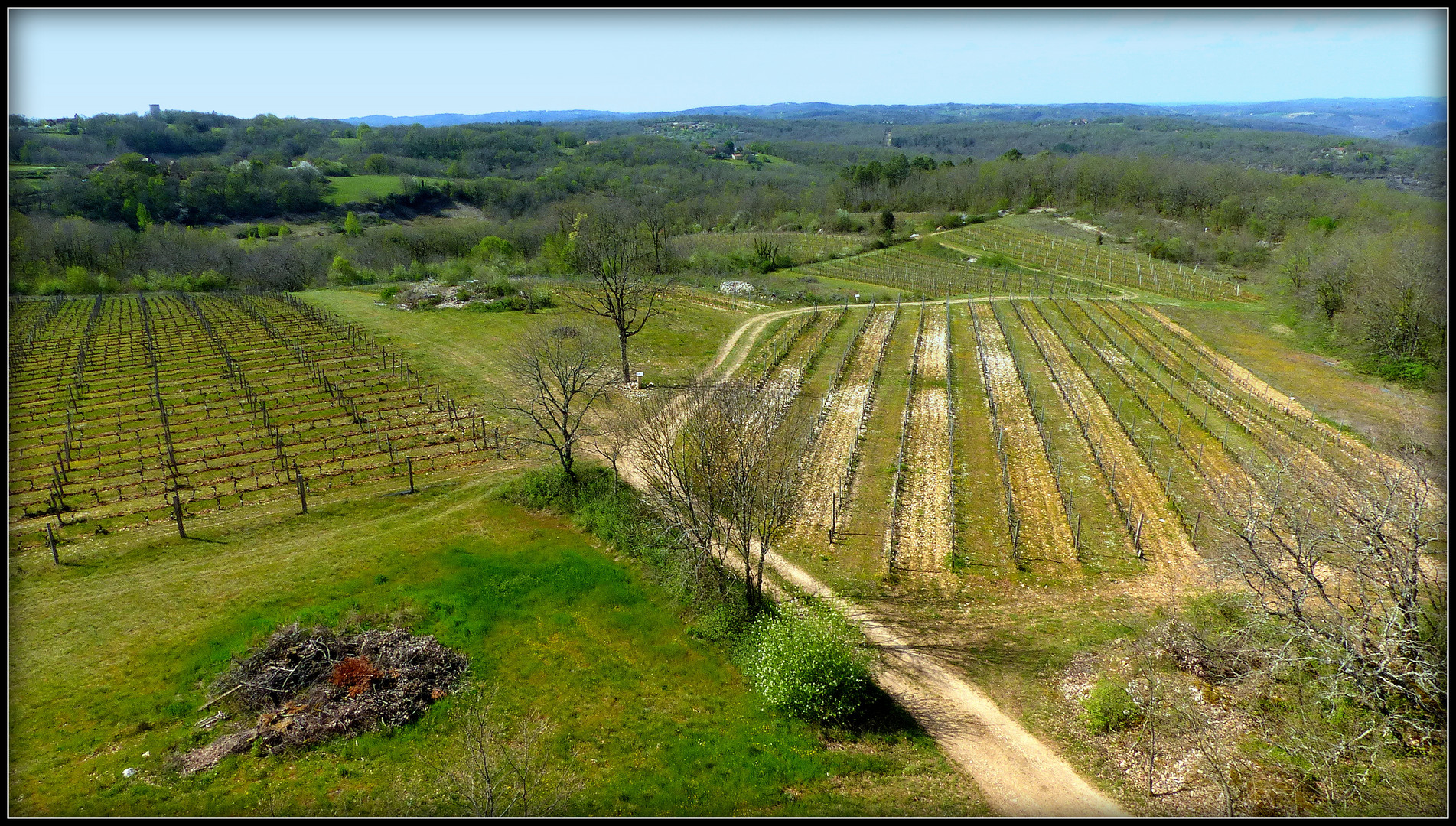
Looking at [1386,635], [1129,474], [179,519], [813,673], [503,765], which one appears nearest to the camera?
[1386,635]

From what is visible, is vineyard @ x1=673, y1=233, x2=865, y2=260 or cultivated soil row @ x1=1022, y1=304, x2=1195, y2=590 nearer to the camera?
cultivated soil row @ x1=1022, y1=304, x2=1195, y2=590

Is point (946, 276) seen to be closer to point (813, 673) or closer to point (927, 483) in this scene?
point (927, 483)

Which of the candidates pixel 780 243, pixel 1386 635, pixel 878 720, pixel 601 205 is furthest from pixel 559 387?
pixel 780 243

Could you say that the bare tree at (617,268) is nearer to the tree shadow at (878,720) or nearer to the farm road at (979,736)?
the farm road at (979,736)

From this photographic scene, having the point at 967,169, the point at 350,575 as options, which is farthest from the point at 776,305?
the point at 967,169

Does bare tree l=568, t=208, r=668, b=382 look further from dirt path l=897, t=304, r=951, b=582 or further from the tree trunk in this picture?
dirt path l=897, t=304, r=951, b=582

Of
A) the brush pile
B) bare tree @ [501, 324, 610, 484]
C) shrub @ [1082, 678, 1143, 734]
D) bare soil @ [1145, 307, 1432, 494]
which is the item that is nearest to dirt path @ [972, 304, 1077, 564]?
shrub @ [1082, 678, 1143, 734]
